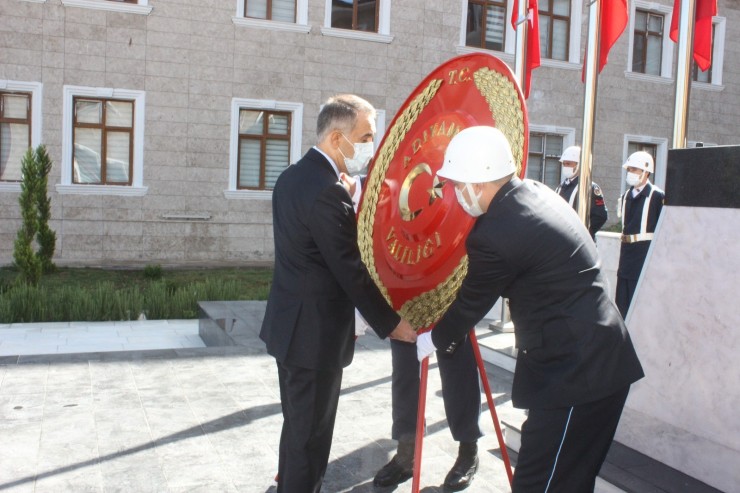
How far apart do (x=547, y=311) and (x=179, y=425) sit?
2.89 meters

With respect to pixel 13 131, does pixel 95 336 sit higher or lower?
lower

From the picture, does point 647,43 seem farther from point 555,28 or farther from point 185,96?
point 185,96

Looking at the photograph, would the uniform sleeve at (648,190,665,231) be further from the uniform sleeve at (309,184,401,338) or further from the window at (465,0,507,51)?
the window at (465,0,507,51)

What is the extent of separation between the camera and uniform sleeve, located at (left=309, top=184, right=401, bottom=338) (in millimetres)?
Answer: 3180

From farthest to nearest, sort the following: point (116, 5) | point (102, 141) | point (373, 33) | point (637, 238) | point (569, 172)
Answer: point (373, 33)
point (102, 141)
point (116, 5)
point (569, 172)
point (637, 238)

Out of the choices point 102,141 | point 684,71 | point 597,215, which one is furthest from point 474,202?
point 102,141

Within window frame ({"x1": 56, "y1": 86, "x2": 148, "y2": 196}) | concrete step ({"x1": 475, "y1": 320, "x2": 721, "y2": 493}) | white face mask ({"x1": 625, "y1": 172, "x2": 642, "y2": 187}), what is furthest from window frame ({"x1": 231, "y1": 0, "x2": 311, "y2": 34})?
concrete step ({"x1": 475, "y1": 320, "x2": 721, "y2": 493})

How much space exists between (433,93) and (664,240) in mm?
1472

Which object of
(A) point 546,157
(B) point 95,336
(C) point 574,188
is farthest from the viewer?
(A) point 546,157

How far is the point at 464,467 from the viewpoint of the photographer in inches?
157

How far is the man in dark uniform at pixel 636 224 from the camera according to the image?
23.8ft

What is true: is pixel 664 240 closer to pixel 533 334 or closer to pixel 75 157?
pixel 533 334

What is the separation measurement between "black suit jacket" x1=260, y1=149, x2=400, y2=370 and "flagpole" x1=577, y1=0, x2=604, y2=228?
11.3 feet

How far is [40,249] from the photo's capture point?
1396 cm
